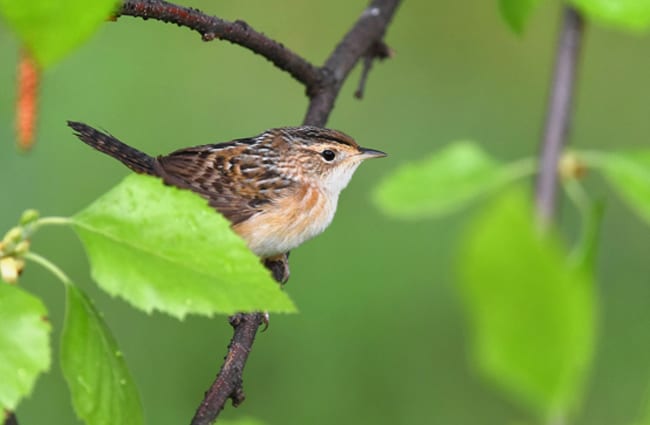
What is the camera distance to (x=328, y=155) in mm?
4512

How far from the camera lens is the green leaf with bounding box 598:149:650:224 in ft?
3.95

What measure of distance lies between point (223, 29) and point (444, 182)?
1653mm

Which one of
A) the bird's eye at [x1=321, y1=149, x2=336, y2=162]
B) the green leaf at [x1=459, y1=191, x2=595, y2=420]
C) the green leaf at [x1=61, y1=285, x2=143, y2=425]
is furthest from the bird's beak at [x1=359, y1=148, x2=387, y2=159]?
the green leaf at [x1=459, y1=191, x2=595, y2=420]

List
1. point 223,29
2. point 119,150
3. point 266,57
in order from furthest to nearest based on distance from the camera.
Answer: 1. point 119,150
2. point 266,57
3. point 223,29

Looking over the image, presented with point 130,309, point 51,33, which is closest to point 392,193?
point 51,33

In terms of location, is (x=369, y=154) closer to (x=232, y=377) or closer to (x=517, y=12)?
(x=232, y=377)

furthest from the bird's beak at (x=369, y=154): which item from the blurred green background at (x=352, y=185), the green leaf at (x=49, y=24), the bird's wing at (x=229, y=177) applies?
the green leaf at (x=49, y=24)

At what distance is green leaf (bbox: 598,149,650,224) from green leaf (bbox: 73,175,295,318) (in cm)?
42

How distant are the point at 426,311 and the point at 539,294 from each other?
235 inches

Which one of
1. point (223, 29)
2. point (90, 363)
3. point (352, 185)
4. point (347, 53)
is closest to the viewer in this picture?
point (90, 363)

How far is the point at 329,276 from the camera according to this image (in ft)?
22.4

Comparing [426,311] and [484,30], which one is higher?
[484,30]

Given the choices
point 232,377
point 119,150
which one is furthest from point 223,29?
point 119,150

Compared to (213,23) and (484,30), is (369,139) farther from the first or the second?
(213,23)
